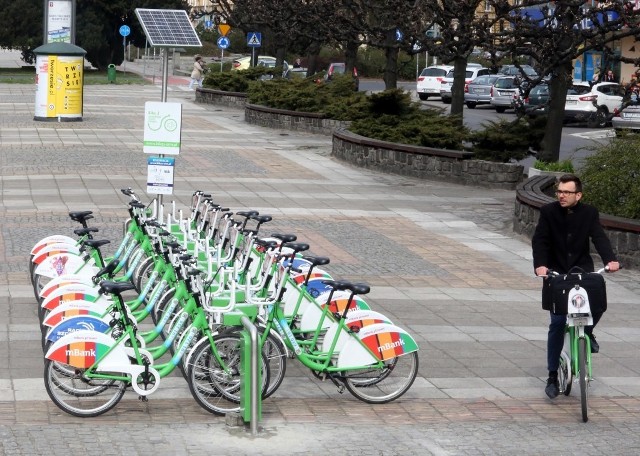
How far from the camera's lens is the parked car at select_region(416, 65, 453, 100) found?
54.1 meters

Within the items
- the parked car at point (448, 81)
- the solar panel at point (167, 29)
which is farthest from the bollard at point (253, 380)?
the parked car at point (448, 81)

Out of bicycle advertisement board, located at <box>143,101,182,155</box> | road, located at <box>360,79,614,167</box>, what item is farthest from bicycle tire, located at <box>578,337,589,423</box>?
road, located at <box>360,79,614,167</box>

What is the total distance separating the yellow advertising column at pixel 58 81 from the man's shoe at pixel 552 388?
23989 mm

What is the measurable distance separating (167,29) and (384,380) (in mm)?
7912

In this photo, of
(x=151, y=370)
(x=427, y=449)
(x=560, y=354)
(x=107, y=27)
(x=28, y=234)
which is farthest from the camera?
(x=107, y=27)

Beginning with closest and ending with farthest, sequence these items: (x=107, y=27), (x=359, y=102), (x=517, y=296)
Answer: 1. (x=517, y=296)
2. (x=359, y=102)
3. (x=107, y=27)

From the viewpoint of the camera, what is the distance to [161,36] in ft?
49.4

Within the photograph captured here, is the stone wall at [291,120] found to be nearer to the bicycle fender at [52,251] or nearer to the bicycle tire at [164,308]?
the bicycle fender at [52,251]

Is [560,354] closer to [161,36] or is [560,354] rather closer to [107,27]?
[161,36]

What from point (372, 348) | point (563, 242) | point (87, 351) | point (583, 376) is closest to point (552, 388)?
point (583, 376)

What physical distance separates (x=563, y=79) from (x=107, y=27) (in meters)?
54.3

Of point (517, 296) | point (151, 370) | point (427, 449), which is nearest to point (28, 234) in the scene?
point (517, 296)

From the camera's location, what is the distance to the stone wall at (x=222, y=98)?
4231cm

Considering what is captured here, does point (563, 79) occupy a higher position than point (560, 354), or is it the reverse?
point (563, 79)
